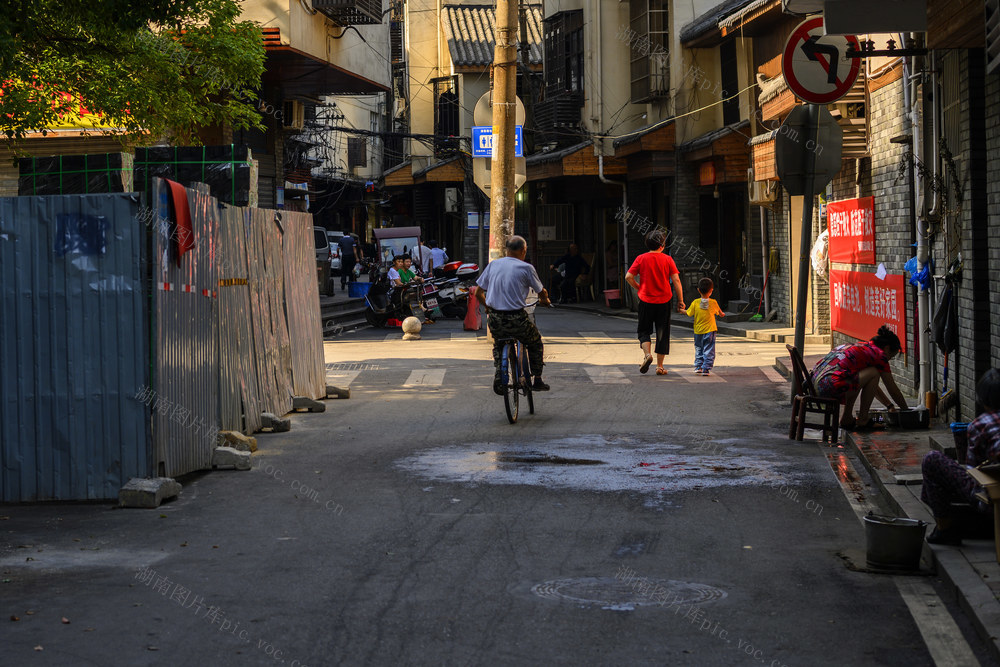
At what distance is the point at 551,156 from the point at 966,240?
25.1 m

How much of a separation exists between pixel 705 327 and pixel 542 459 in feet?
21.5

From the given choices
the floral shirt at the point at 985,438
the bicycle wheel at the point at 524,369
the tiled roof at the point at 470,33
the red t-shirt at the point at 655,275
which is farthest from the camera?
the tiled roof at the point at 470,33

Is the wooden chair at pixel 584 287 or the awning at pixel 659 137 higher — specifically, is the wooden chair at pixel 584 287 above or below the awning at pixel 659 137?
below

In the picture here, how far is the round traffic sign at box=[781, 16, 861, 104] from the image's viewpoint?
11922 millimetres

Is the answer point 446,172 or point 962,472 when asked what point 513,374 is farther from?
point 446,172

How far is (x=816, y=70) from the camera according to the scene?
39.3ft

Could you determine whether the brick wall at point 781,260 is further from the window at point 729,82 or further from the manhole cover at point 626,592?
the manhole cover at point 626,592

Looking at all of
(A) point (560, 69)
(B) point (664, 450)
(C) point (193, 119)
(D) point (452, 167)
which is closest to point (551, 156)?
(A) point (560, 69)

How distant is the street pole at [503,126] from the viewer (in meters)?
21.8

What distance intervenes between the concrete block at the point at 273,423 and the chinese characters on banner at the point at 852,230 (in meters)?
7.23

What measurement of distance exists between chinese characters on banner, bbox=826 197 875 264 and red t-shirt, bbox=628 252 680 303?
2.25m

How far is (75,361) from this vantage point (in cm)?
859

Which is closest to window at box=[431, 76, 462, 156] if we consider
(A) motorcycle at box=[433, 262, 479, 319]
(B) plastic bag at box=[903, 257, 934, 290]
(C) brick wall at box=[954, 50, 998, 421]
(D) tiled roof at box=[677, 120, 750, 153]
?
(D) tiled roof at box=[677, 120, 750, 153]

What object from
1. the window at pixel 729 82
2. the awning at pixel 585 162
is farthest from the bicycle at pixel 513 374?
the awning at pixel 585 162
